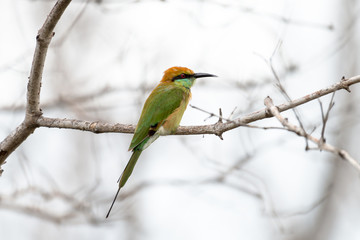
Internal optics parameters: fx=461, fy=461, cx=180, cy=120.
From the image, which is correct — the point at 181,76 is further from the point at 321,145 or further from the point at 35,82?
the point at 321,145

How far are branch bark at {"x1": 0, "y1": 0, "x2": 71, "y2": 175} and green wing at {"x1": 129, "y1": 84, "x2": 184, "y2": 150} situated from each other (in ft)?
2.83

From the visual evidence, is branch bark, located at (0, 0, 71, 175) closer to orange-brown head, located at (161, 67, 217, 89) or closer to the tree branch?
the tree branch

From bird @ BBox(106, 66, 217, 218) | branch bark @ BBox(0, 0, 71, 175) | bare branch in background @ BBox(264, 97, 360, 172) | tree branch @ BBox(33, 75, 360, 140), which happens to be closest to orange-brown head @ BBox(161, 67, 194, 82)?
bird @ BBox(106, 66, 217, 218)

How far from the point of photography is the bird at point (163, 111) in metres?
3.58

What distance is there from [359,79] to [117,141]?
6.65 meters

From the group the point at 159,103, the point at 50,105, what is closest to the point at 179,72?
the point at 159,103

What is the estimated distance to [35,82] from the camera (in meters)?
2.77

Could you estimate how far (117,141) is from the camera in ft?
28.3

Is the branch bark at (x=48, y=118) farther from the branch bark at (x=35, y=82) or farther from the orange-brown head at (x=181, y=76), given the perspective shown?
the orange-brown head at (x=181, y=76)

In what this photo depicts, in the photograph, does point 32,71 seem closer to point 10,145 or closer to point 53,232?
point 10,145

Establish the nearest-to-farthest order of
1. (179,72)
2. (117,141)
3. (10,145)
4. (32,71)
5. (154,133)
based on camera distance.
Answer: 1. (32,71)
2. (10,145)
3. (154,133)
4. (179,72)
5. (117,141)

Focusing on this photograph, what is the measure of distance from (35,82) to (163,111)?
1.35 metres

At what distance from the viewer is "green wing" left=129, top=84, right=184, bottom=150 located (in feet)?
11.8

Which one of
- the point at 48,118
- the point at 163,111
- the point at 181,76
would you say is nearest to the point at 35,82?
the point at 48,118
